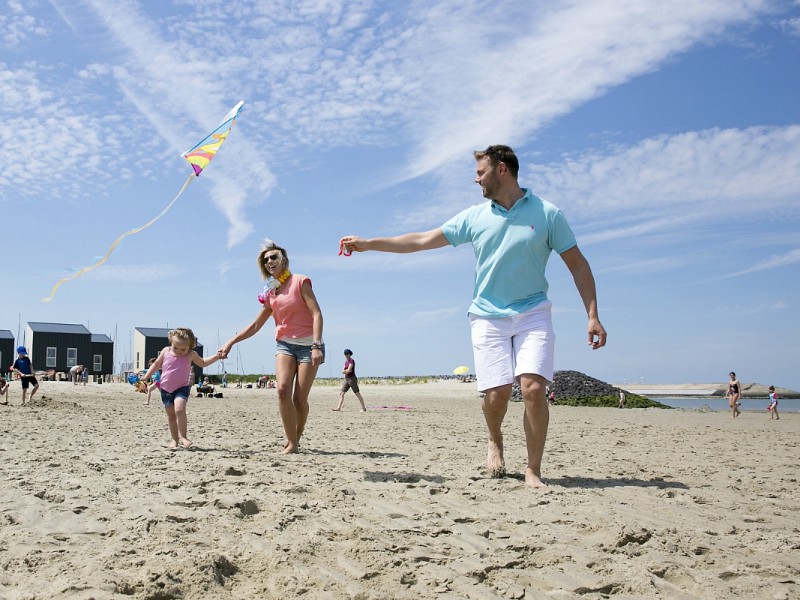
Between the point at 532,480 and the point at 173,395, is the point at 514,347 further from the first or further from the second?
the point at 173,395

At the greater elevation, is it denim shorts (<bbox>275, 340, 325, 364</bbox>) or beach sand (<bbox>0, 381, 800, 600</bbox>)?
denim shorts (<bbox>275, 340, 325, 364</bbox>)

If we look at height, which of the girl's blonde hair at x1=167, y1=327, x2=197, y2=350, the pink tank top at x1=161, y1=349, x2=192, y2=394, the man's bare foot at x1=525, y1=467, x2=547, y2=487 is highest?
the girl's blonde hair at x1=167, y1=327, x2=197, y2=350

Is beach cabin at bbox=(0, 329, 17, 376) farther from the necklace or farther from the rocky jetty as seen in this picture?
the necklace

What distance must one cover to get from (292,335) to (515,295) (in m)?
2.50

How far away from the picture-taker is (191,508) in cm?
359

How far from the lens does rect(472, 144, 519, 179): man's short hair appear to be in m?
4.75

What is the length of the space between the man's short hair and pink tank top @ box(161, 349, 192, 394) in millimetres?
4108

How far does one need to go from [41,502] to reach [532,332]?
314 centimetres

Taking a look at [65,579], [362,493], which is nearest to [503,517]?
[362,493]

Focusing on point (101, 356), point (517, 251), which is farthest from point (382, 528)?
point (101, 356)

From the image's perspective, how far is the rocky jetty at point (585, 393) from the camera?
28.6 meters

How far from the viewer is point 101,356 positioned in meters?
52.5

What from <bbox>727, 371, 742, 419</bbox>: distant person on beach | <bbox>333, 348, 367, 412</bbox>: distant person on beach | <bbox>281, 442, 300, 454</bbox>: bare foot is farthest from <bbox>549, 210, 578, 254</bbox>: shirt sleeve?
<bbox>727, 371, 742, 419</bbox>: distant person on beach

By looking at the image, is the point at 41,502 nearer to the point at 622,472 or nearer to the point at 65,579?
the point at 65,579
